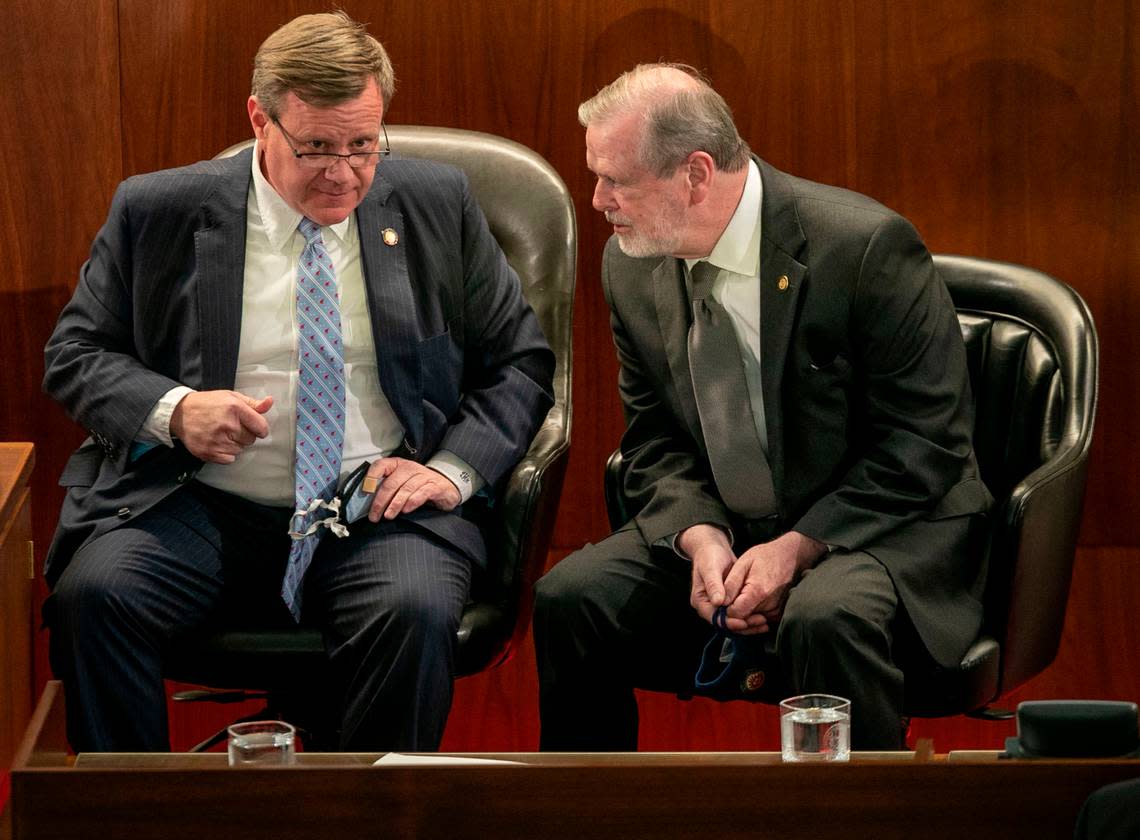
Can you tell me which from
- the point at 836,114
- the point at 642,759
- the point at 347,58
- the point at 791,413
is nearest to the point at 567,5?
the point at 836,114

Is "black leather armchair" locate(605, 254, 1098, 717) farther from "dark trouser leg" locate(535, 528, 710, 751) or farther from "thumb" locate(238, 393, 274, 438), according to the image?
"thumb" locate(238, 393, 274, 438)

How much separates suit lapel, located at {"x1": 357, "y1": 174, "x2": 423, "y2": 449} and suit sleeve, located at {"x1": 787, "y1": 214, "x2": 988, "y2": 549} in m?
0.72

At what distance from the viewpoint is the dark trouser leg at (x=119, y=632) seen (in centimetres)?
295

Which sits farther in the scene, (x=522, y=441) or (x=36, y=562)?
(x=36, y=562)

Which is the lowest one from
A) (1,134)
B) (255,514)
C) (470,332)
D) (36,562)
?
(36,562)

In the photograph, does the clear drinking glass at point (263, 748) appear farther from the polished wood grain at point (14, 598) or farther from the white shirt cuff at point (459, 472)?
the white shirt cuff at point (459, 472)

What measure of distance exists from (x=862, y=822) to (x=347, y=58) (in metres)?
1.73

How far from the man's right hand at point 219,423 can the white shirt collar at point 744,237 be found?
0.82 metres


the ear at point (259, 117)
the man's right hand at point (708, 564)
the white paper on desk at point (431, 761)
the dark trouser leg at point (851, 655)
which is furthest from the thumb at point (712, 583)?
the ear at point (259, 117)

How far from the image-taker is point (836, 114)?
12.8 ft

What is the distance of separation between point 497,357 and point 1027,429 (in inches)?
37.8

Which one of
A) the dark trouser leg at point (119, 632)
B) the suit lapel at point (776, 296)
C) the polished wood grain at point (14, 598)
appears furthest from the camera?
the suit lapel at point (776, 296)

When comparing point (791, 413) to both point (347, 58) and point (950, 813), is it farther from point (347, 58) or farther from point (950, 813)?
point (950, 813)

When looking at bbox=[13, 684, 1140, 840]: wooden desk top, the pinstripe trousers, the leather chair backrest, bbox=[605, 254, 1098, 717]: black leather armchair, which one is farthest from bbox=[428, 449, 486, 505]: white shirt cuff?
bbox=[13, 684, 1140, 840]: wooden desk top
